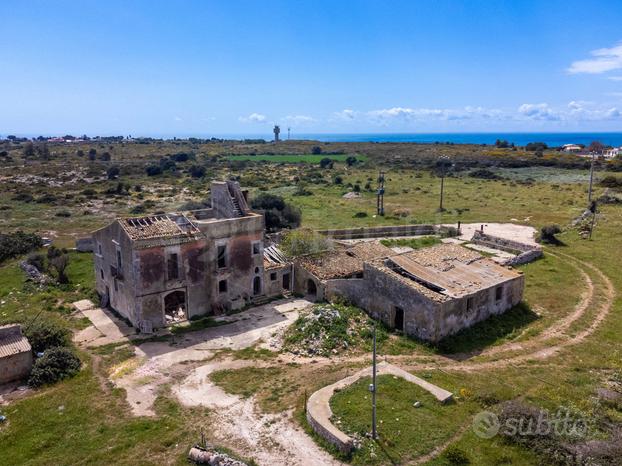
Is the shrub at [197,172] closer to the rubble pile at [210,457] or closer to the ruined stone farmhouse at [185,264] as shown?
the ruined stone farmhouse at [185,264]

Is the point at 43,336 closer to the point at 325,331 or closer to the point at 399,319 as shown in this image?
the point at 325,331

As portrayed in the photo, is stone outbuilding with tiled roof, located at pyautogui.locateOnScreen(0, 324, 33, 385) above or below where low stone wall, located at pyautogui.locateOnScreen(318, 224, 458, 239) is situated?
below

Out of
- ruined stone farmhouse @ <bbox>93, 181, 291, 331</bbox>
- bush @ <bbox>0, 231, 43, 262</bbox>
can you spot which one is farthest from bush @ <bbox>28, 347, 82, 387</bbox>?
bush @ <bbox>0, 231, 43, 262</bbox>

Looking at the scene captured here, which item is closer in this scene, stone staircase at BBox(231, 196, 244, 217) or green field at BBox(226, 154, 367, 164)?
stone staircase at BBox(231, 196, 244, 217)

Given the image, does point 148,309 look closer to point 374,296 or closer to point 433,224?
point 374,296

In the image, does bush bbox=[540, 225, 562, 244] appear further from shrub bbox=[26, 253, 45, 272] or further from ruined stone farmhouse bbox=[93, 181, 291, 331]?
shrub bbox=[26, 253, 45, 272]

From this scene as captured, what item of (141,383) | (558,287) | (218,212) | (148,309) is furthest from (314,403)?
(558,287)

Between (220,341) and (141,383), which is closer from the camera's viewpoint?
(141,383)

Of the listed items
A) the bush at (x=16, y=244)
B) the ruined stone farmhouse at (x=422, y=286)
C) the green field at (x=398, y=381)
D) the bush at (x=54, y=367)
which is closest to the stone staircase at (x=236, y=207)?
the ruined stone farmhouse at (x=422, y=286)
